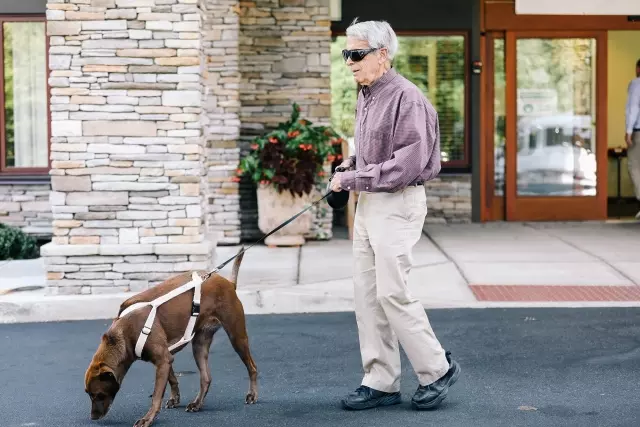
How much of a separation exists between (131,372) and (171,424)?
→ 1.42 meters

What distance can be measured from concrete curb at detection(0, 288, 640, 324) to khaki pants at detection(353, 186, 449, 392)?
11.4 feet

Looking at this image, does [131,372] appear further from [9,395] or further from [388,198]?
[388,198]

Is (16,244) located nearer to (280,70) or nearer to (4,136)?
(4,136)

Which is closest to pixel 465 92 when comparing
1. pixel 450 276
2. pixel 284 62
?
pixel 284 62

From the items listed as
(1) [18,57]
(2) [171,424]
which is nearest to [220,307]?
(2) [171,424]

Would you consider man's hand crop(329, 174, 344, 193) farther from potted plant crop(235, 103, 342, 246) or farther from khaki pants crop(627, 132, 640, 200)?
khaki pants crop(627, 132, 640, 200)

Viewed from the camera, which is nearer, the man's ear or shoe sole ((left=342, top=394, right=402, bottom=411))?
the man's ear

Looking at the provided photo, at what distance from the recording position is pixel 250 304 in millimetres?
9797

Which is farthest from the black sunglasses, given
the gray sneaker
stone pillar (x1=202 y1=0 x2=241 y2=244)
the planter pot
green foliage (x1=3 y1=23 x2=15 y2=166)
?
green foliage (x1=3 y1=23 x2=15 y2=166)

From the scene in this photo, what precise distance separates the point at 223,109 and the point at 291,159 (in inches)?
42.4

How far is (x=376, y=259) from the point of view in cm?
607

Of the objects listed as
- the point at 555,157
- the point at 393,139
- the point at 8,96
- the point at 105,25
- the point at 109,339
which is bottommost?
the point at 109,339

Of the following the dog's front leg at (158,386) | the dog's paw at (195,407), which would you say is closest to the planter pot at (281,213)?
the dog's paw at (195,407)

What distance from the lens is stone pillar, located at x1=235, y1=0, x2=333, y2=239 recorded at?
14008 mm
